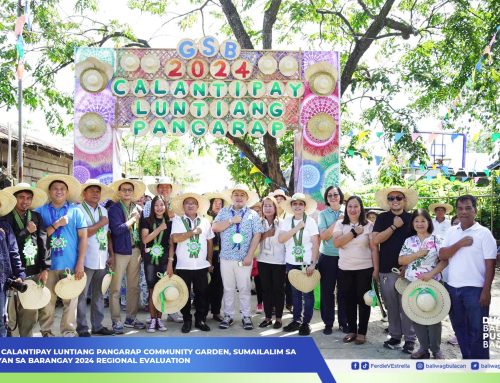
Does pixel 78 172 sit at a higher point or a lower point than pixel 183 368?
higher

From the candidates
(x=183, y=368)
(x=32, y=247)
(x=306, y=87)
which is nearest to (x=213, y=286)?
(x=32, y=247)

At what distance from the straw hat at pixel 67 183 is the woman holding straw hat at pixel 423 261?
10.2ft

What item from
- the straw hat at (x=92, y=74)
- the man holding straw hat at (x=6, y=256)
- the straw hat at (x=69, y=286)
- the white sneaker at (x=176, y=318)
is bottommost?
the white sneaker at (x=176, y=318)

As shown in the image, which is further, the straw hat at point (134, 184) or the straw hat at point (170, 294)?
the straw hat at point (134, 184)

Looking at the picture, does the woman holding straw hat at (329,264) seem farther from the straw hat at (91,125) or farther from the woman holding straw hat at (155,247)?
the straw hat at (91,125)

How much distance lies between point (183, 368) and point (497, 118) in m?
7.47

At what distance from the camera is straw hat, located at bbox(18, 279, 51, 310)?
13.8 ft

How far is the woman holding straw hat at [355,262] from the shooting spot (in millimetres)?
4902

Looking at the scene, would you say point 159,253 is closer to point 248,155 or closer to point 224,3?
point 248,155

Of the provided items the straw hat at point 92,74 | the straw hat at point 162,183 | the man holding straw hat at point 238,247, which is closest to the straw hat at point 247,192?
the man holding straw hat at point 238,247

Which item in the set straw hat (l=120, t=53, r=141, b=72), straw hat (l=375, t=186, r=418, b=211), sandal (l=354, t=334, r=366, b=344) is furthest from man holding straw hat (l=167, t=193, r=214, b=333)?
straw hat (l=120, t=53, r=141, b=72)

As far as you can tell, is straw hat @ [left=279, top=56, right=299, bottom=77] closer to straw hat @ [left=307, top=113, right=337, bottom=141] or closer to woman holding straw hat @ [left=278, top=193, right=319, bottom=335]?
straw hat @ [left=307, top=113, right=337, bottom=141]

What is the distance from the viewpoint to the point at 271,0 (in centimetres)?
913

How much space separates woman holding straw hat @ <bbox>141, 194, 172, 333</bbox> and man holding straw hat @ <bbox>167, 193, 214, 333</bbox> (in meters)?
0.16
